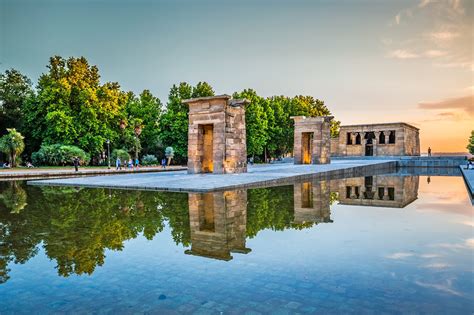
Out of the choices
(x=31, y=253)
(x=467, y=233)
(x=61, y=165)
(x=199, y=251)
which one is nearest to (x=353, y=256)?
(x=199, y=251)

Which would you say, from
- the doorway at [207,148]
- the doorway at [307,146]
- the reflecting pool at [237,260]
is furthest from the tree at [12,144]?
the reflecting pool at [237,260]

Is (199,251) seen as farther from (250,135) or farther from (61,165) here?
(250,135)

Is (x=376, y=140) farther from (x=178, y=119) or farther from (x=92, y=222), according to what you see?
(x=92, y=222)

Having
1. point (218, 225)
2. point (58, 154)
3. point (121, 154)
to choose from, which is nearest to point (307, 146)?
point (121, 154)

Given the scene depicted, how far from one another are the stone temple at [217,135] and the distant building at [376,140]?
112 feet

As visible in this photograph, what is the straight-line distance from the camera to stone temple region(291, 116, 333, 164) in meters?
33.1

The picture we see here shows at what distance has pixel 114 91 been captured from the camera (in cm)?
4122

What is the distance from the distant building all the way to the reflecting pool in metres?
42.4

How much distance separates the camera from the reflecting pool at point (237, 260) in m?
3.29

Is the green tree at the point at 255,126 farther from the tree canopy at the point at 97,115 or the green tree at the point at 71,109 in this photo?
the green tree at the point at 71,109

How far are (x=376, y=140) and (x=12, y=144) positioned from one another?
143 feet

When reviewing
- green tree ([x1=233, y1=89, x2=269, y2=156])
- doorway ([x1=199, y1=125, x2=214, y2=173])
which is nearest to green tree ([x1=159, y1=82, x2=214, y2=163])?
green tree ([x1=233, y1=89, x2=269, y2=156])

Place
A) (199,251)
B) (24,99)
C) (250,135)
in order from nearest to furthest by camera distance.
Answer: (199,251), (24,99), (250,135)

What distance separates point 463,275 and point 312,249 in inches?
71.5
